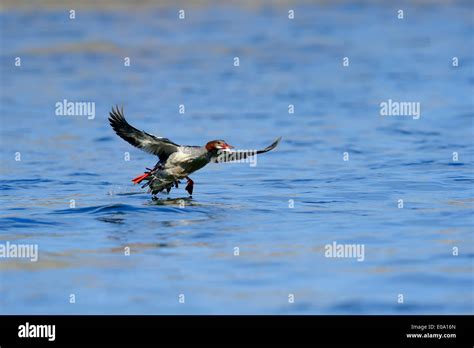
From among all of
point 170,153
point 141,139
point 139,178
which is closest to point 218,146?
point 170,153

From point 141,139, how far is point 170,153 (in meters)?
0.62

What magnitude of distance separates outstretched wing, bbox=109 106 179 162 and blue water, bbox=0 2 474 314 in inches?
36.2

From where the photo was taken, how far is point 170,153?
52.5ft

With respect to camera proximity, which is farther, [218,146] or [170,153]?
[170,153]

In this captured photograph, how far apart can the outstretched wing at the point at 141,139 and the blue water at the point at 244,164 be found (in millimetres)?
920

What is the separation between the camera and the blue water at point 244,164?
1165cm

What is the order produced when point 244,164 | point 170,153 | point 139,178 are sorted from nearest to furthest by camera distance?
point 139,178 < point 170,153 < point 244,164

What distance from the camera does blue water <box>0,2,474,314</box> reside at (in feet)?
38.2

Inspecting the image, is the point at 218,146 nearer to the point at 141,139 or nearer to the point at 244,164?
the point at 141,139

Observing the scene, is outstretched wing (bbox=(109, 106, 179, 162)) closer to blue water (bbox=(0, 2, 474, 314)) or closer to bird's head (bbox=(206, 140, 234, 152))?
bird's head (bbox=(206, 140, 234, 152))

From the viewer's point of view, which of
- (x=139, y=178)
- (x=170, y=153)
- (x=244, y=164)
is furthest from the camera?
(x=244, y=164)

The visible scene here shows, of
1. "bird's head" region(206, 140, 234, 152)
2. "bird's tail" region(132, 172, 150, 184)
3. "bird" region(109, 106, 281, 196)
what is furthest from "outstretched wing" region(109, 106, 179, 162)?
"bird's head" region(206, 140, 234, 152)

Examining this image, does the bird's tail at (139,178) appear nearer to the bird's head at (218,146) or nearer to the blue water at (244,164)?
the blue water at (244,164)
